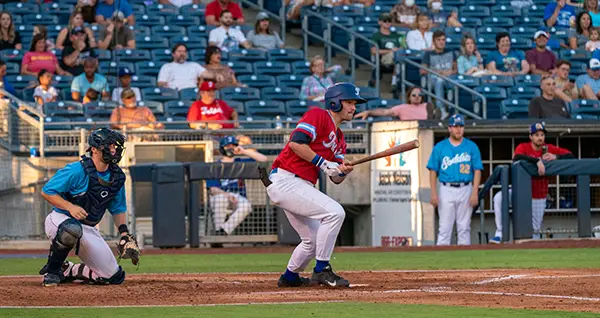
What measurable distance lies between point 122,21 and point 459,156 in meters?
6.90

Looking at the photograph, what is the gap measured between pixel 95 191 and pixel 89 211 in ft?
0.80

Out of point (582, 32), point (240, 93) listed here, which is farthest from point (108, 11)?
point (582, 32)

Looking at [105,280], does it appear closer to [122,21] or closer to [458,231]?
[458,231]

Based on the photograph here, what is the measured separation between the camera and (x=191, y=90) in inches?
736

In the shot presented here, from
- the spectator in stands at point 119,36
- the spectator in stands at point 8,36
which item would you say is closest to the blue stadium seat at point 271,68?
the spectator in stands at point 119,36

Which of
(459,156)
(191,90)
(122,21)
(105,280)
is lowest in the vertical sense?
(105,280)

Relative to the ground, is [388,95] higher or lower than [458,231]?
higher

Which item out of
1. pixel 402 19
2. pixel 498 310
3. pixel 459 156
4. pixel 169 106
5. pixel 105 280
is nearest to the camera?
pixel 498 310

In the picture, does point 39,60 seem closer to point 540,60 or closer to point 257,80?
point 257,80

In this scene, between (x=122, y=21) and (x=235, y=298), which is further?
(x=122, y=21)

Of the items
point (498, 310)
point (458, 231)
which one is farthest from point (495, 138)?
point (498, 310)

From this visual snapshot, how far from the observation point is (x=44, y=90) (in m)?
17.9

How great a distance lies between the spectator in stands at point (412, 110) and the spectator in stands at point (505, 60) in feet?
9.90

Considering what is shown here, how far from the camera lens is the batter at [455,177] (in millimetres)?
15828
